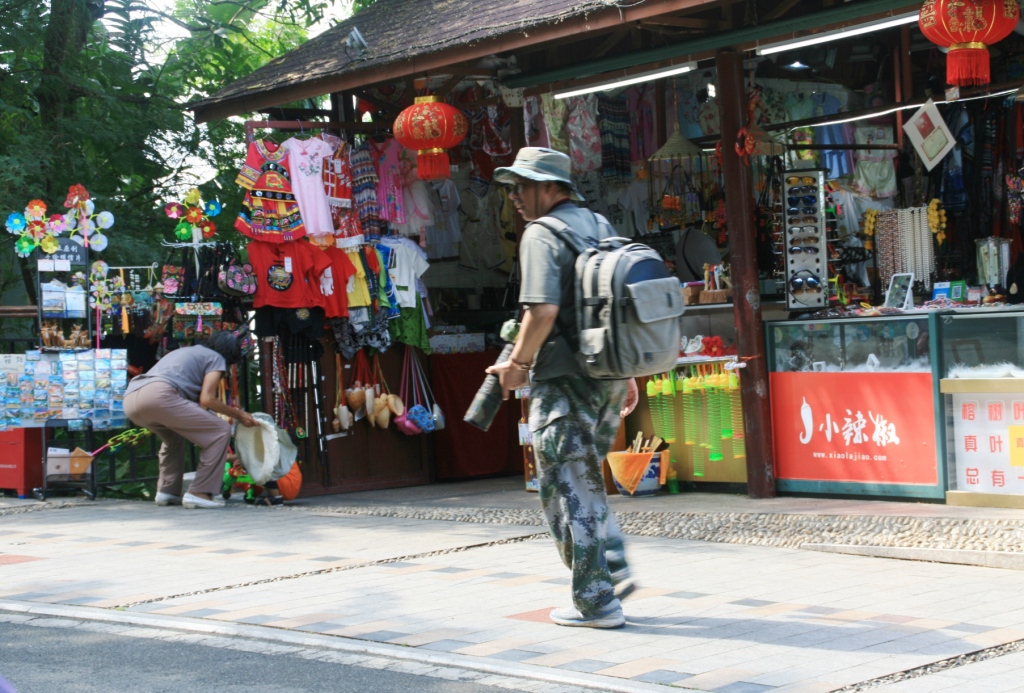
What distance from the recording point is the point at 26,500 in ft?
38.4

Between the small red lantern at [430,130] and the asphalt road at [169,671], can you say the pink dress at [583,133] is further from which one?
the asphalt road at [169,671]

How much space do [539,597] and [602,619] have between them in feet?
2.88

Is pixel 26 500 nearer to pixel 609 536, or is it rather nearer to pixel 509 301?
pixel 509 301

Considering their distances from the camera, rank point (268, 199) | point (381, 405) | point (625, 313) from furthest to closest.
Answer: point (381, 405) < point (268, 199) < point (625, 313)

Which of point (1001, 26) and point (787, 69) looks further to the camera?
point (787, 69)

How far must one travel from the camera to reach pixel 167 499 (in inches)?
434

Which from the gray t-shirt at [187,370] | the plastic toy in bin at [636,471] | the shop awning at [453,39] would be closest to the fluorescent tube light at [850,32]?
the shop awning at [453,39]

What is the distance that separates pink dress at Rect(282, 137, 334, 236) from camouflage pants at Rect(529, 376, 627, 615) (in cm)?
618

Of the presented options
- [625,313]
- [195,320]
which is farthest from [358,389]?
[625,313]

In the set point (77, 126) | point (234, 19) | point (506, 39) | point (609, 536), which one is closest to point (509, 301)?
point (506, 39)

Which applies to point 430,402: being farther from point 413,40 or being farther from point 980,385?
point 980,385

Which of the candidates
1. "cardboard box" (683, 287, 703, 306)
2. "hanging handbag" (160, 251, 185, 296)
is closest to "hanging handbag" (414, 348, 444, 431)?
"hanging handbag" (160, 251, 185, 296)

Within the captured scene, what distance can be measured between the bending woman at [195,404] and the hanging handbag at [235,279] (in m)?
0.39

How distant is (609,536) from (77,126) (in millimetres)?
12038
